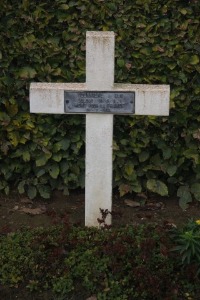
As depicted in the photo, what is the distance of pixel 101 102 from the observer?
4465mm

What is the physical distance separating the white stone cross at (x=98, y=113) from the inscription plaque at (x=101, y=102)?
0.03 meters

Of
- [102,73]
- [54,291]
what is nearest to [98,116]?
[102,73]

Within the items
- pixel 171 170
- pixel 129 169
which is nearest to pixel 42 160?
pixel 129 169

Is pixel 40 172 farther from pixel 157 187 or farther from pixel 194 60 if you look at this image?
pixel 194 60

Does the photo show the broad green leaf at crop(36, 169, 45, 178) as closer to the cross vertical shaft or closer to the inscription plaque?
the cross vertical shaft

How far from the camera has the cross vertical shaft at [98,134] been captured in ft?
14.3

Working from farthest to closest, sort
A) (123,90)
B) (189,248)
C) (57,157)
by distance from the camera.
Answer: (57,157), (123,90), (189,248)

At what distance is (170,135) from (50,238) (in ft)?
4.74

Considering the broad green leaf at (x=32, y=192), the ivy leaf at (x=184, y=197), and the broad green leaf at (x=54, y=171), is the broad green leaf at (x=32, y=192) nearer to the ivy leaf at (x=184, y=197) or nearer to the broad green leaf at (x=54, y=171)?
the broad green leaf at (x=54, y=171)

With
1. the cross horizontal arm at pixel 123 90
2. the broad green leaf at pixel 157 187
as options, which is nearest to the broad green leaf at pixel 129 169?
the broad green leaf at pixel 157 187

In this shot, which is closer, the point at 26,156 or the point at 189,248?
the point at 189,248

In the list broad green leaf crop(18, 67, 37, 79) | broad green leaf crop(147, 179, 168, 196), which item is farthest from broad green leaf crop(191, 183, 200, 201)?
broad green leaf crop(18, 67, 37, 79)

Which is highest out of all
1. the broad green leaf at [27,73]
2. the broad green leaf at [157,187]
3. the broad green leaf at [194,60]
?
the broad green leaf at [194,60]

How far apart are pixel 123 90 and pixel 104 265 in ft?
3.91
